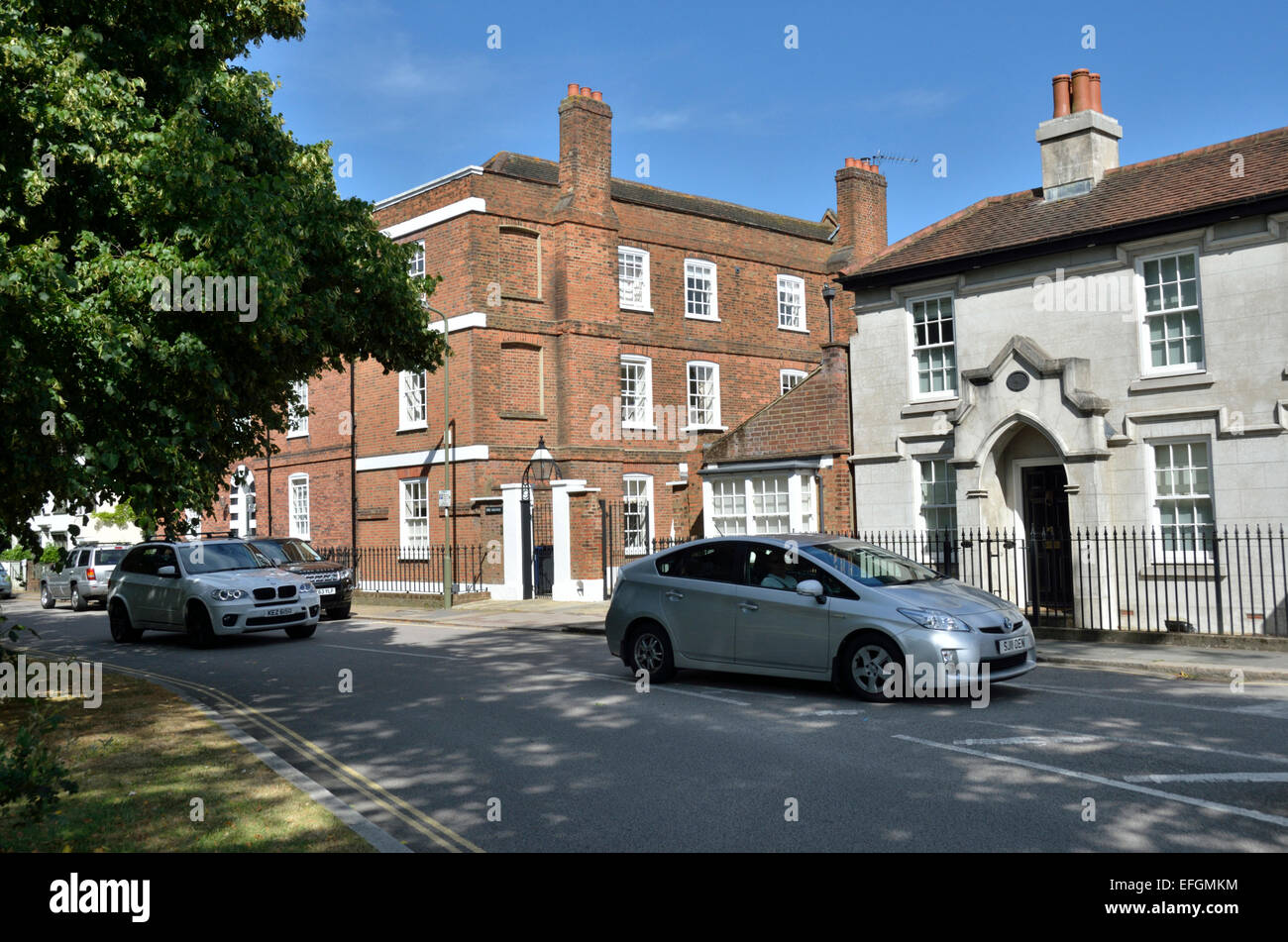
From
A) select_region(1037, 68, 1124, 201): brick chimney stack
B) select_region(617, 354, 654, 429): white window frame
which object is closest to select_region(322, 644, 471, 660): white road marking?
select_region(1037, 68, 1124, 201): brick chimney stack

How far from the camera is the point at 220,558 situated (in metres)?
18.6

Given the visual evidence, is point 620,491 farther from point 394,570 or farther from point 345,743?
point 345,743

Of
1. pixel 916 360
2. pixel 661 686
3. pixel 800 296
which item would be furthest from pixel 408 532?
pixel 661 686

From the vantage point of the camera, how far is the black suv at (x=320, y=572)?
22.8 meters

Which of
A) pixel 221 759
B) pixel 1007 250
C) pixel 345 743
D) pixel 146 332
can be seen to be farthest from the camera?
pixel 1007 250

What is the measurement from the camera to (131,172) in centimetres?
1044

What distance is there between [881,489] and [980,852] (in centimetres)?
1569

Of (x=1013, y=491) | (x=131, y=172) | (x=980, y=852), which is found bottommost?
(x=980, y=852)

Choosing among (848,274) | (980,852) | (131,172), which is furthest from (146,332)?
(848,274)

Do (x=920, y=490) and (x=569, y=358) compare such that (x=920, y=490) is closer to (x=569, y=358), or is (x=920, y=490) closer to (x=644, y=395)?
(x=569, y=358)

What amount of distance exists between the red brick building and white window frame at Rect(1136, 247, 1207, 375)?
11.3m

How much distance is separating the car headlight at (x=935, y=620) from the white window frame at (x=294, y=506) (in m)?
27.5

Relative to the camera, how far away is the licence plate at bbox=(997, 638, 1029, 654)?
32.8 feet

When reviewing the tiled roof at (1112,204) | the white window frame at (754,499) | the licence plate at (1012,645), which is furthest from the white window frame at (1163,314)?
the licence plate at (1012,645)
